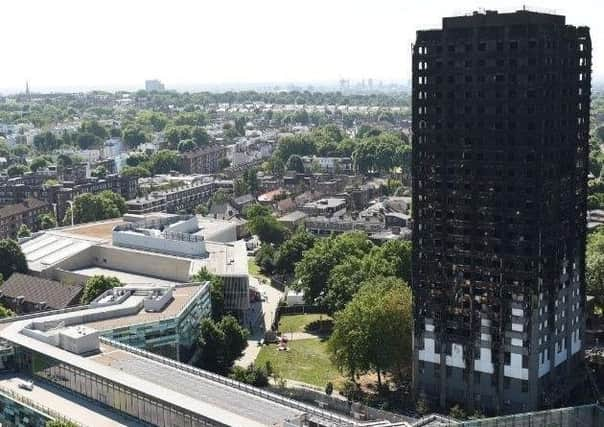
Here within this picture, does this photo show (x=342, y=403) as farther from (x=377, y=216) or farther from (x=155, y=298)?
(x=377, y=216)

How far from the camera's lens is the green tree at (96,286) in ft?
258

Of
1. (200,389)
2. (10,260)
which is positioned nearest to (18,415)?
(200,389)

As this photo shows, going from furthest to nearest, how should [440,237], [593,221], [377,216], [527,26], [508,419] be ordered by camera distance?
[377,216] < [593,221] < [440,237] < [527,26] < [508,419]

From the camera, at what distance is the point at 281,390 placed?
63.5 meters

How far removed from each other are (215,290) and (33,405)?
2983 cm

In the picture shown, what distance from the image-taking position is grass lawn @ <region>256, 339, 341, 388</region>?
6838 cm

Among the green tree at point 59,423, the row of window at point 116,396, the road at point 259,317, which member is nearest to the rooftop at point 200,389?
the row of window at point 116,396

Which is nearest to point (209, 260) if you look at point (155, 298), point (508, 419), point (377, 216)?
point (155, 298)

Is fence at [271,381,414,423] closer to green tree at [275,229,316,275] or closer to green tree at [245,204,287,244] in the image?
green tree at [275,229,316,275]

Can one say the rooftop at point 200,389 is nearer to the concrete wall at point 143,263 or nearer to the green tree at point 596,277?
the concrete wall at point 143,263

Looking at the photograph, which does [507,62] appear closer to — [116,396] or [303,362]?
[303,362]

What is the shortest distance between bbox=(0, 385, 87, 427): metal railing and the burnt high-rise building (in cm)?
2687

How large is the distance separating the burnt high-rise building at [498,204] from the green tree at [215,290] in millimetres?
22599

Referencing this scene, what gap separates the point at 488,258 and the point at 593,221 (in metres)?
61.5
